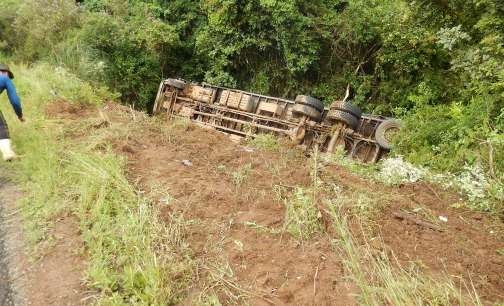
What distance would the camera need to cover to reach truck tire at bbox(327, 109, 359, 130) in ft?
33.7

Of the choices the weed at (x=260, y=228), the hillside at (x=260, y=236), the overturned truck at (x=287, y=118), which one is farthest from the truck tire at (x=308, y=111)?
the weed at (x=260, y=228)

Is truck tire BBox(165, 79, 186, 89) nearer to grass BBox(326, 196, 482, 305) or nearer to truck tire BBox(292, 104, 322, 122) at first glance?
truck tire BBox(292, 104, 322, 122)

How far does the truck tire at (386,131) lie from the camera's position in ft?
33.0

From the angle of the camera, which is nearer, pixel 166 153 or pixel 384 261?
pixel 384 261

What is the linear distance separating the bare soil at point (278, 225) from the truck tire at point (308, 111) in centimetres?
405

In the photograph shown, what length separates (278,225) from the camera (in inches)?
168

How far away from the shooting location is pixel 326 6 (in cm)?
1409

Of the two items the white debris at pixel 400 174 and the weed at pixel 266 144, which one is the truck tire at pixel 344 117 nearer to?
the weed at pixel 266 144

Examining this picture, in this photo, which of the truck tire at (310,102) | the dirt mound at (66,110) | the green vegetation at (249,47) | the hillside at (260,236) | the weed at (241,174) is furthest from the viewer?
the green vegetation at (249,47)

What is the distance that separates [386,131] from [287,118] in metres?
2.68

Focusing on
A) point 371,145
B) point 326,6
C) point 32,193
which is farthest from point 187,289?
point 326,6

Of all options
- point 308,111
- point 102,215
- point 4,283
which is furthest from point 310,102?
point 4,283

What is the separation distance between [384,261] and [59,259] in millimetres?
3084

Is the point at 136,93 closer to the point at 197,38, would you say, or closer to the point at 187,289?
the point at 197,38
